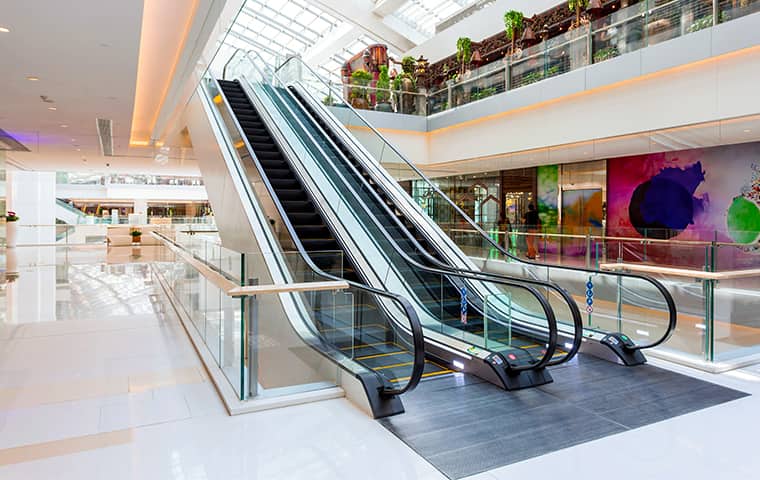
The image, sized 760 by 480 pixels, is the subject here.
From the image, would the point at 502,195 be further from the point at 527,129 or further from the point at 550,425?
the point at 550,425

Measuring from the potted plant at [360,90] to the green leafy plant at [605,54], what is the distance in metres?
6.87

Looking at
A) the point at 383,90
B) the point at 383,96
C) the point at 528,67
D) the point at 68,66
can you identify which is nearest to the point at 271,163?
the point at 68,66

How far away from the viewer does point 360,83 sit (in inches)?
594

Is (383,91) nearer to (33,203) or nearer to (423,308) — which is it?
(423,308)

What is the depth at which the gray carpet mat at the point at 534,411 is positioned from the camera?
3.16 m

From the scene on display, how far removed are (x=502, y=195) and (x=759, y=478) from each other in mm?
13575

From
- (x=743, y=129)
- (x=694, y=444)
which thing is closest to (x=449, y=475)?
(x=694, y=444)

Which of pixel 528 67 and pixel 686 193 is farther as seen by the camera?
pixel 528 67

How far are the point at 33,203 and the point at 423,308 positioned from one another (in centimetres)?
2101

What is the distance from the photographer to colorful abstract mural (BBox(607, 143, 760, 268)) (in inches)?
407

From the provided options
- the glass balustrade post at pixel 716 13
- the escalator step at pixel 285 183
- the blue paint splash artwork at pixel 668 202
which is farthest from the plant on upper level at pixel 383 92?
the glass balustrade post at pixel 716 13

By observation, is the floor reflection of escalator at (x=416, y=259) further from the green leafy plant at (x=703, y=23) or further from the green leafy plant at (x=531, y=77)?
the green leafy plant at (x=703, y=23)

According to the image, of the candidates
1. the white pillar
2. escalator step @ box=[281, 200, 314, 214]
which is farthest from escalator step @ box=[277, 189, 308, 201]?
the white pillar

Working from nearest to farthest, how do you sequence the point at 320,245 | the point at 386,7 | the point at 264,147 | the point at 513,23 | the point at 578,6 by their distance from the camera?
the point at 320,245 → the point at 264,147 → the point at 578,6 → the point at 513,23 → the point at 386,7
